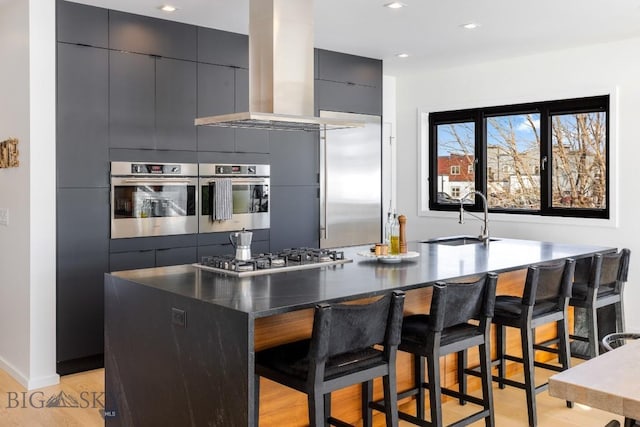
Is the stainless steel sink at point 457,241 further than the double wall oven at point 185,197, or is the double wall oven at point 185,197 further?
the stainless steel sink at point 457,241

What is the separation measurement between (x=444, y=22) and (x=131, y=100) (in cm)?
253

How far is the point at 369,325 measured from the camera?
2.61 metres

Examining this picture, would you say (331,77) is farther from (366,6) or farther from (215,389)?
(215,389)

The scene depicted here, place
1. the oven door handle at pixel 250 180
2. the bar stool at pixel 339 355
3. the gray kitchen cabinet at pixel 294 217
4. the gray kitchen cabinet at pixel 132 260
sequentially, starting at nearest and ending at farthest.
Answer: the bar stool at pixel 339 355 → the gray kitchen cabinet at pixel 132 260 → the oven door handle at pixel 250 180 → the gray kitchen cabinet at pixel 294 217

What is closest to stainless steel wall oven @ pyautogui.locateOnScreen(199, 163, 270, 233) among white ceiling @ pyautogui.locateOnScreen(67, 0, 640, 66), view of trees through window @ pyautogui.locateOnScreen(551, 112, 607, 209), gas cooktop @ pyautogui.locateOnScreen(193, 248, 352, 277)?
white ceiling @ pyautogui.locateOnScreen(67, 0, 640, 66)

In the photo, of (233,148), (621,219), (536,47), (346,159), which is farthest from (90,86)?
(621,219)

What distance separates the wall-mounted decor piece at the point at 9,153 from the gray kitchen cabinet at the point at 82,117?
317 mm

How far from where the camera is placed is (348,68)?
20.6 ft

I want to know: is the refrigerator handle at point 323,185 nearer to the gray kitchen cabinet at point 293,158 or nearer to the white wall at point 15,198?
the gray kitchen cabinet at point 293,158

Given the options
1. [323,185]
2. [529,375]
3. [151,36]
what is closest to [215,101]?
[151,36]

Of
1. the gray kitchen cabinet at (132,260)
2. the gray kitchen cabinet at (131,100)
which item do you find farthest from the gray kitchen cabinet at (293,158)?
the gray kitchen cabinet at (132,260)

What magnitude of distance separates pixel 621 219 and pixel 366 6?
9.99 ft

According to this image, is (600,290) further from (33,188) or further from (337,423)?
(33,188)

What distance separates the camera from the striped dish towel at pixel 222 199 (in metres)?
5.13
